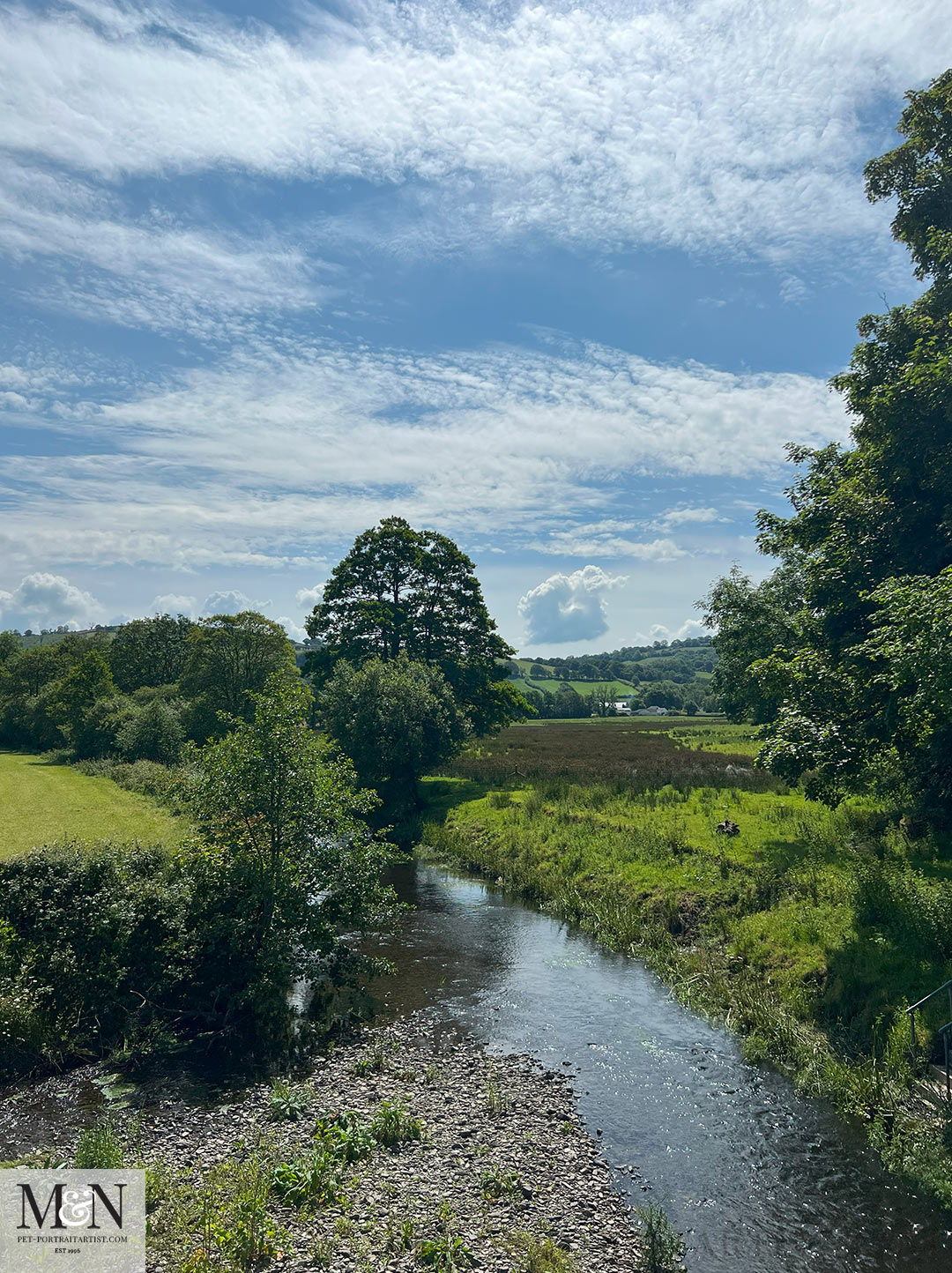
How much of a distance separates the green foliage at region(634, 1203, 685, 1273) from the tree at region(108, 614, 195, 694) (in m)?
80.4

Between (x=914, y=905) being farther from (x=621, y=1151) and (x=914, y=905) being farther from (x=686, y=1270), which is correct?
(x=686, y=1270)

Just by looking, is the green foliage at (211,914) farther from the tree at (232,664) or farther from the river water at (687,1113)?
the tree at (232,664)

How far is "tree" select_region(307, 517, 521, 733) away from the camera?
167ft

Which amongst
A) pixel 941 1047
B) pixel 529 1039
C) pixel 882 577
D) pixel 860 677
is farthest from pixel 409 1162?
pixel 882 577

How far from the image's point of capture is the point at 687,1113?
13031 mm

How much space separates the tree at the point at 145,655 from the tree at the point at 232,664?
23870 mm

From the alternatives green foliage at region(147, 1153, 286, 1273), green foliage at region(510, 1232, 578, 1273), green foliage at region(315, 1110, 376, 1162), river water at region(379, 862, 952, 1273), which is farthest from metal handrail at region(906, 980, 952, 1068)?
green foliage at region(147, 1153, 286, 1273)

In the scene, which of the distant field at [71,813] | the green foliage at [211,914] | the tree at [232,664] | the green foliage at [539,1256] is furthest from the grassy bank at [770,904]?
the tree at [232,664]

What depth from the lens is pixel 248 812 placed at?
18.0m

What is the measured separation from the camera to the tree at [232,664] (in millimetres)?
56594

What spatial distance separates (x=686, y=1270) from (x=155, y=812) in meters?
34.1

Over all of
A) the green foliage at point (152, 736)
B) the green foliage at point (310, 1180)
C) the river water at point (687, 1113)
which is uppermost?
the green foliage at point (152, 736)

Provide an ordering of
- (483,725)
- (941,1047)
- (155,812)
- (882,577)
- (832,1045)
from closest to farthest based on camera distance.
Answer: (941,1047) < (832,1045) < (882,577) < (155,812) < (483,725)
